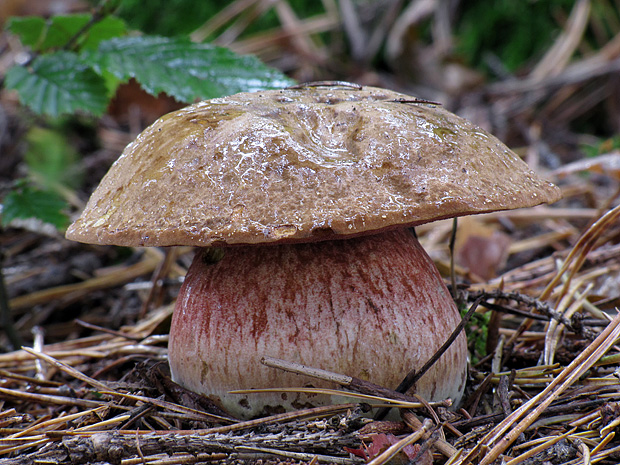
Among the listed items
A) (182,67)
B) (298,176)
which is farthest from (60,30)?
(298,176)

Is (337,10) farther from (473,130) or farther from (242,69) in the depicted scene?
(473,130)

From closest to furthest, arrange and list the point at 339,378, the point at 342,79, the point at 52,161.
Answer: the point at 339,378
the point at 52,161
the point at 342,79

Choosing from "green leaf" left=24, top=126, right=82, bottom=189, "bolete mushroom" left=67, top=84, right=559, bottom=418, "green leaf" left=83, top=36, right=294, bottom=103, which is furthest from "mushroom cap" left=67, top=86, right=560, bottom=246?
"green leaf" left=24, top=126, right=82, bottom=189

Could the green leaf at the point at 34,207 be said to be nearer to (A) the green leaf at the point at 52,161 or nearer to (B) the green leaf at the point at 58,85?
(B) the green leaf at the point at 58,85

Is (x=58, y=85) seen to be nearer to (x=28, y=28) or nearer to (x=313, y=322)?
(x=28, y=28)

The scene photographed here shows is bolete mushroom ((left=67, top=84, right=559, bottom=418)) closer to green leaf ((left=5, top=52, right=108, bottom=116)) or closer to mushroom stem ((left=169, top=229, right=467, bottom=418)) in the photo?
mushroom stem ((left=169, top=229, right=467, bottom=418))
